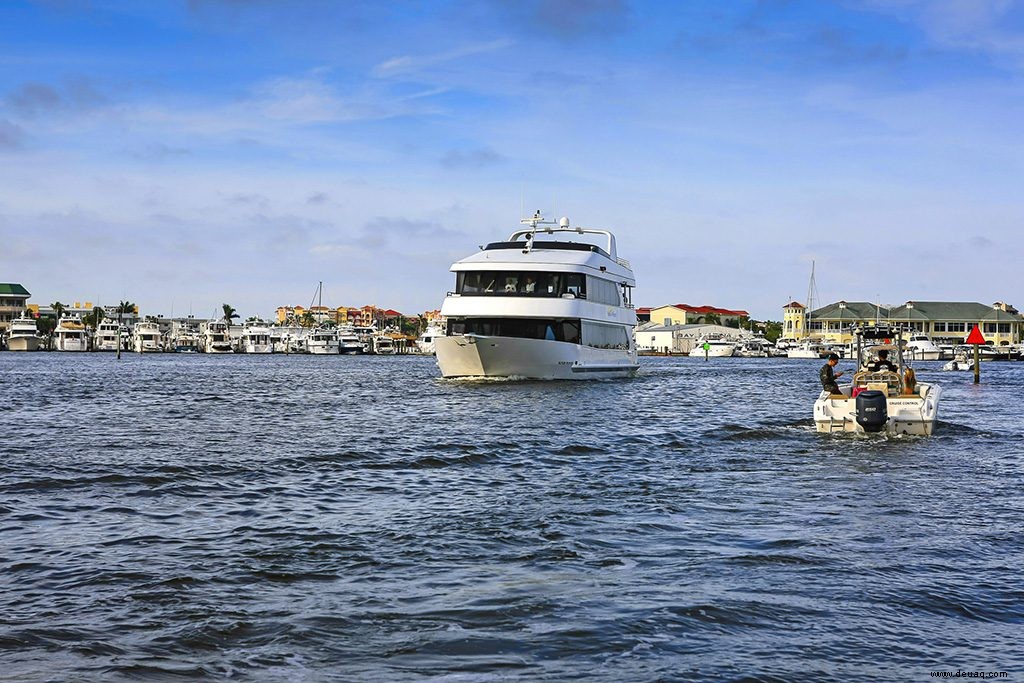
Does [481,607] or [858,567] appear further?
[858,567]

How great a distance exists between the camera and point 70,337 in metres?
190

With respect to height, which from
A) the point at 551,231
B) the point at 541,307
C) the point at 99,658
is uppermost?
the point at 551,231

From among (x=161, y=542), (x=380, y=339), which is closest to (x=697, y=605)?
(x=161, y=542)

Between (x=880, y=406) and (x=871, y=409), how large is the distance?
239mm

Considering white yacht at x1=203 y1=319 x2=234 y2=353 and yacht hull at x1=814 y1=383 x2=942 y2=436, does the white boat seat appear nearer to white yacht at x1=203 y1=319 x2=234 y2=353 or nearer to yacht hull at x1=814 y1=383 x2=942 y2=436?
yacht hull at x1=814 y1=383 x2=942 y2=436

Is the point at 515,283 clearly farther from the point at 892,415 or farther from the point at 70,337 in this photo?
the point at 70,337

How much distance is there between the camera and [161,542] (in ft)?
40.8

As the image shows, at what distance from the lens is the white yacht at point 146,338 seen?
188125 mm

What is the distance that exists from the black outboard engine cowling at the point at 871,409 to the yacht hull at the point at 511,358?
2312 centimetres

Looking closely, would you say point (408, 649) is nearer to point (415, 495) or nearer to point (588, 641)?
point (588, 641)

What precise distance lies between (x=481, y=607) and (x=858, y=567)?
4.44 metres

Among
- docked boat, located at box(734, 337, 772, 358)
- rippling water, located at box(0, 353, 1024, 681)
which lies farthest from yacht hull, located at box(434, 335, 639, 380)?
docked boat, located at box(734, 337, 772, 358)

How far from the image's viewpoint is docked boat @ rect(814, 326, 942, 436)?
24047 millimetres

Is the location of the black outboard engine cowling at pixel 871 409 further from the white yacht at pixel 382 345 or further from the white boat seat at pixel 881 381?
the white yacht at pixel 382 345
